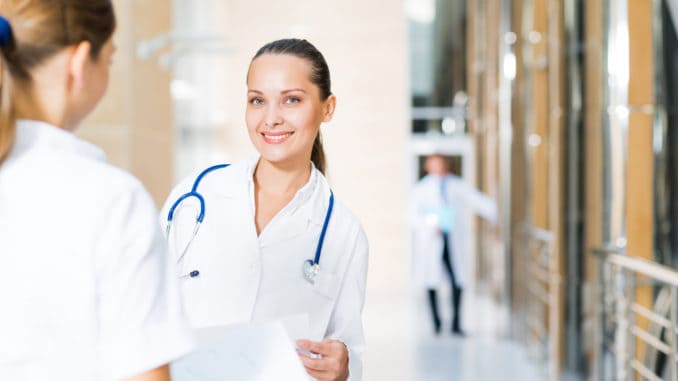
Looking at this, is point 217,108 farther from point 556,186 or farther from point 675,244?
point 675,244

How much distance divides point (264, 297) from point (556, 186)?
413cm

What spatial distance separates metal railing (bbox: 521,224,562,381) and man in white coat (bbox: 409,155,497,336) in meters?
0.53

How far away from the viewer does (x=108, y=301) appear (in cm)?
75

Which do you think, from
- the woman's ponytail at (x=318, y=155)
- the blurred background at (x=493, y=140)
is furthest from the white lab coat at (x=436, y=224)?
the woman's ponytail at (x=318, y=155)

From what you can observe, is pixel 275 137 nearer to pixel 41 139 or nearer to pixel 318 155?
pixel 318 155

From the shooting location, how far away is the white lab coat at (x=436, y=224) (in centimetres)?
704

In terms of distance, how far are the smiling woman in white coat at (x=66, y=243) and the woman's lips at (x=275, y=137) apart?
0.42 m

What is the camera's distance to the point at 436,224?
7.00 metres

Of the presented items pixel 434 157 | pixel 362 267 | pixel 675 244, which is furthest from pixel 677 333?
pixel 434 157

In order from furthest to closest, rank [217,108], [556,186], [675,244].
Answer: [217,108], [556,186], [675,244]

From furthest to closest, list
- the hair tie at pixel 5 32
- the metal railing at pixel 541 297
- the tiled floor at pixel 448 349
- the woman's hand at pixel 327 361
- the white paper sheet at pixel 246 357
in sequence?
the tiled floor at pixel 448 349
the metal railing at pixel 541 297
the woman's hand at pixel 327 361
the white paper sheet at pixel 246 357
the hair tie at pixel 5 32

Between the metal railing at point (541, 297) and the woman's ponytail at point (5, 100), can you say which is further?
the metal railing at point (541, 297)

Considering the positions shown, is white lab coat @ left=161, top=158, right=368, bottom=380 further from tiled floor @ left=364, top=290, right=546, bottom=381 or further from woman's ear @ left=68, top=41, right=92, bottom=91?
tiled floor @ left=364, top=290, right=546, bottom=381

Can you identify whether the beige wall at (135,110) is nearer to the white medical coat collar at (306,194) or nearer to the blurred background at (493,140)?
the blurred background at (493,140)
